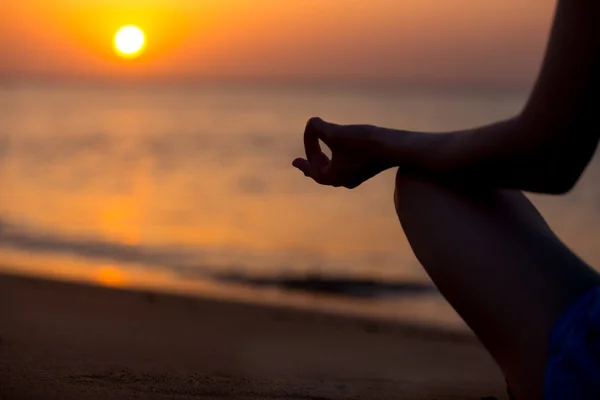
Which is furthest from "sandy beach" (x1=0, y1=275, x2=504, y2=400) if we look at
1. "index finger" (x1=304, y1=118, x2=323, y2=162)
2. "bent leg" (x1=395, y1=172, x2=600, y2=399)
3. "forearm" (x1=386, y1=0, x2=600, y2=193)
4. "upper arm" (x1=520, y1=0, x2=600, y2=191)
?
"upper arm" (x1=520, y1=0, x2=600, y2=191)

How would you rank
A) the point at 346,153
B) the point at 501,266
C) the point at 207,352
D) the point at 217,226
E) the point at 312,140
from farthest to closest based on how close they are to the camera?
the point at 217,226 < the point at 207,352 < the point at 312,140 < the point at 346,153 < the point at 501,266

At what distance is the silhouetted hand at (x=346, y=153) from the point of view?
181 cm

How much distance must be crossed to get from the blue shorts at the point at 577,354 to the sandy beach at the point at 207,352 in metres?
1.51

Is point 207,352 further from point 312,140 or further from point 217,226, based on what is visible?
point 217,226

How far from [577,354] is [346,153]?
0.77 meters

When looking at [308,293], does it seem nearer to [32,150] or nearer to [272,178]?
[272,178]

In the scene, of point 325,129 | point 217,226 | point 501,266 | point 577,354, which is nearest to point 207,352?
point 325,129

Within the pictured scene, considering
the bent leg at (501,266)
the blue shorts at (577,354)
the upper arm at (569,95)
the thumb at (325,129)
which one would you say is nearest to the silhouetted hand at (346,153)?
the thumb at (325,129)

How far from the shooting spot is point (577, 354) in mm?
1306

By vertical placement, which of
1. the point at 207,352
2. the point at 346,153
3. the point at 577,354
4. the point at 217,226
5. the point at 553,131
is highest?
the point at 217,226

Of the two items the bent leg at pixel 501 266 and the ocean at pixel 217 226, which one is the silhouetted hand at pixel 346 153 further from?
the ocean at pixel 217 226

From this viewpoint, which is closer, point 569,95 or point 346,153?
point 569,95

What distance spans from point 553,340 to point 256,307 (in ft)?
17.6

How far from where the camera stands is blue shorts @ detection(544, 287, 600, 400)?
1.29 m
